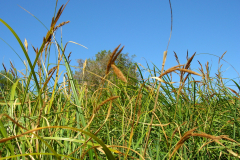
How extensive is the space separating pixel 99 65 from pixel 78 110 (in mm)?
26041

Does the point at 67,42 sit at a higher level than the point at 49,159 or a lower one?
higher

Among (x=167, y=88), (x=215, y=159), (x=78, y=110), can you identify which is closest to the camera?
(x=78, y=110)

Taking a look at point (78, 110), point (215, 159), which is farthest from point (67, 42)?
point (215, 159)

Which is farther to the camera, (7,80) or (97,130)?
(7,80)

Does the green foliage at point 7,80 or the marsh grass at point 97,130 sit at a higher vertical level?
the green foliage at point 7,80

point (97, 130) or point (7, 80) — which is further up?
point (7, 80)

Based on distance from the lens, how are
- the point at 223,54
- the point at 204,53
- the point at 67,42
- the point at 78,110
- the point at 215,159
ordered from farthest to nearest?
the point at 223,54, the point at 204,53, the point at 215,159, the point at 67,42, the point at 78,110

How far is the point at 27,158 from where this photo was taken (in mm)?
886

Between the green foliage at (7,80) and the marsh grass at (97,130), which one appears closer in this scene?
the marsh grass at (97,130)

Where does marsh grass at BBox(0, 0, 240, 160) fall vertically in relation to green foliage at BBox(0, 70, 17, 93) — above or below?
below

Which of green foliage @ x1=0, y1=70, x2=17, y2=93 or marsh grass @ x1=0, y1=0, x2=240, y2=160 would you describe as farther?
green foliage @ x1=0, y1=70, x2=17, y2=93

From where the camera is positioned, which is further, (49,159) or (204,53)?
(204,53)

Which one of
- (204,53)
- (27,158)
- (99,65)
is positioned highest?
(99,65)

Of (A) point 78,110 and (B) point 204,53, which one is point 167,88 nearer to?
(B) point 204,53
